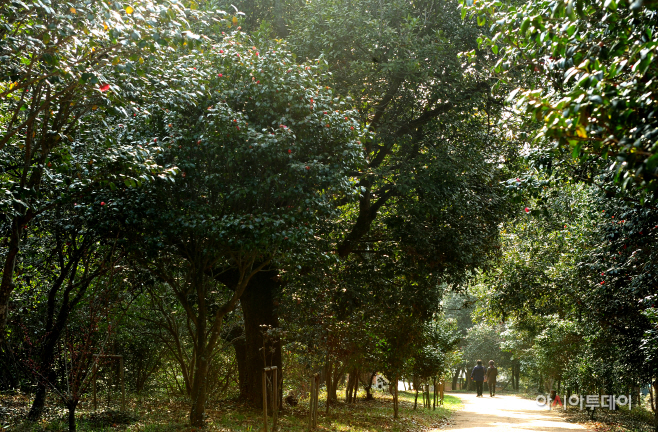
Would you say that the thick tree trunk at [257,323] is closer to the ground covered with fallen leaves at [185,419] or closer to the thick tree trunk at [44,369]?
the ground covered with fallen leaves at [185,419]

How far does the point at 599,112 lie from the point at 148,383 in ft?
56.5

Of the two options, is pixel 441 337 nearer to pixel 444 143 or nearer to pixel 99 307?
pixel 444 143

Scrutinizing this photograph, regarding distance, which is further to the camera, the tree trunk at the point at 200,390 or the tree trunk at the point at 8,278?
the tree trunk at the point at 200,390

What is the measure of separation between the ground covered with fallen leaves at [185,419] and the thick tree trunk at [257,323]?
1.51 ft

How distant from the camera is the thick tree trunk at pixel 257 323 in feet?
40.3

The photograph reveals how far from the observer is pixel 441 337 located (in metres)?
17.4

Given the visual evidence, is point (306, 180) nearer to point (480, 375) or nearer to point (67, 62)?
point (67, 62)

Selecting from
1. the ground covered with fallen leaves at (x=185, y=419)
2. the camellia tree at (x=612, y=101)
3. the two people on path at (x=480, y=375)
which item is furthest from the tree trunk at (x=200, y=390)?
the two people on path at (x=480, y=375)

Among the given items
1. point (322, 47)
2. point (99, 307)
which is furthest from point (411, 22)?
point (99, 307)

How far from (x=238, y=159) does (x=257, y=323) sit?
5.26m

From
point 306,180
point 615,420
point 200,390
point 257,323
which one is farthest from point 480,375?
point 306,180

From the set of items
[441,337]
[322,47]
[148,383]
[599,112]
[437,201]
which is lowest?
[148,383]

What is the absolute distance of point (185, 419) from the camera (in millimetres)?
10312

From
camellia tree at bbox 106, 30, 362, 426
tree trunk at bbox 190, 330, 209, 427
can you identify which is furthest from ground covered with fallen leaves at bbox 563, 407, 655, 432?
camellia tree at bbox 106, 30, 362, 426
